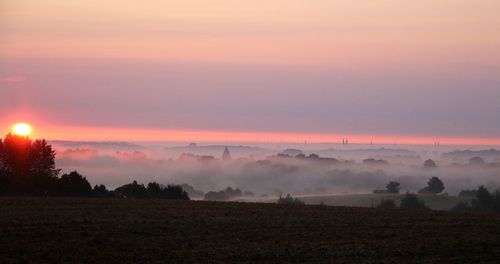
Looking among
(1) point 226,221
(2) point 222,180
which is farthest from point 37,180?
(2) point 222,180

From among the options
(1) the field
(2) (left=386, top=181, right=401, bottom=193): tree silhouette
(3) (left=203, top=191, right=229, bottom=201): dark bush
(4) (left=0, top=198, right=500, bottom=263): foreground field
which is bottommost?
(4) (left=0, top=198, right=500, bottom=263): foreground field

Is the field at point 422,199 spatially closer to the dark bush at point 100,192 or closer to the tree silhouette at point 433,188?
the tree silhouette at point 433,188

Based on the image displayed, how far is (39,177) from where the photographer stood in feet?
255

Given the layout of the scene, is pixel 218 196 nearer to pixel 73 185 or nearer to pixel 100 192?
pixel 100 192

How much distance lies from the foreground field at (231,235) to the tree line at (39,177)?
19528 millimetres

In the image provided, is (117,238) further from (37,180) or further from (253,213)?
(37,180)

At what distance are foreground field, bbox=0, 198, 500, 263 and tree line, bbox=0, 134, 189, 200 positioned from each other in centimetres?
1953

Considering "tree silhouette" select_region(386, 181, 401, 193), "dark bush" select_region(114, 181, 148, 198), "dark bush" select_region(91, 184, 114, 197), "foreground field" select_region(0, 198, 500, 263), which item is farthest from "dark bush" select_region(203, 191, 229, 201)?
"foreground field" select_region(0, 198, 500, 263)

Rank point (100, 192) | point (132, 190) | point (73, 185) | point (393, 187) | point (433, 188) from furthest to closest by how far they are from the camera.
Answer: point (433, 188) → point (393, 187) → point (132, 190) → point (100, 192) → point (73, 185)

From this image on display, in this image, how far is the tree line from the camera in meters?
76.2

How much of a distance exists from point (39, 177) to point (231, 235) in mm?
40032

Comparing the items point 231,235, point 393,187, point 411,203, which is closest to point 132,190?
point 411,203

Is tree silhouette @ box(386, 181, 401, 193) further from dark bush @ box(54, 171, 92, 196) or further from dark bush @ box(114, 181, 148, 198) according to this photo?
dark bush @ box(54, 171, 92, 196)

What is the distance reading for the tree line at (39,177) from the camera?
250 feet
